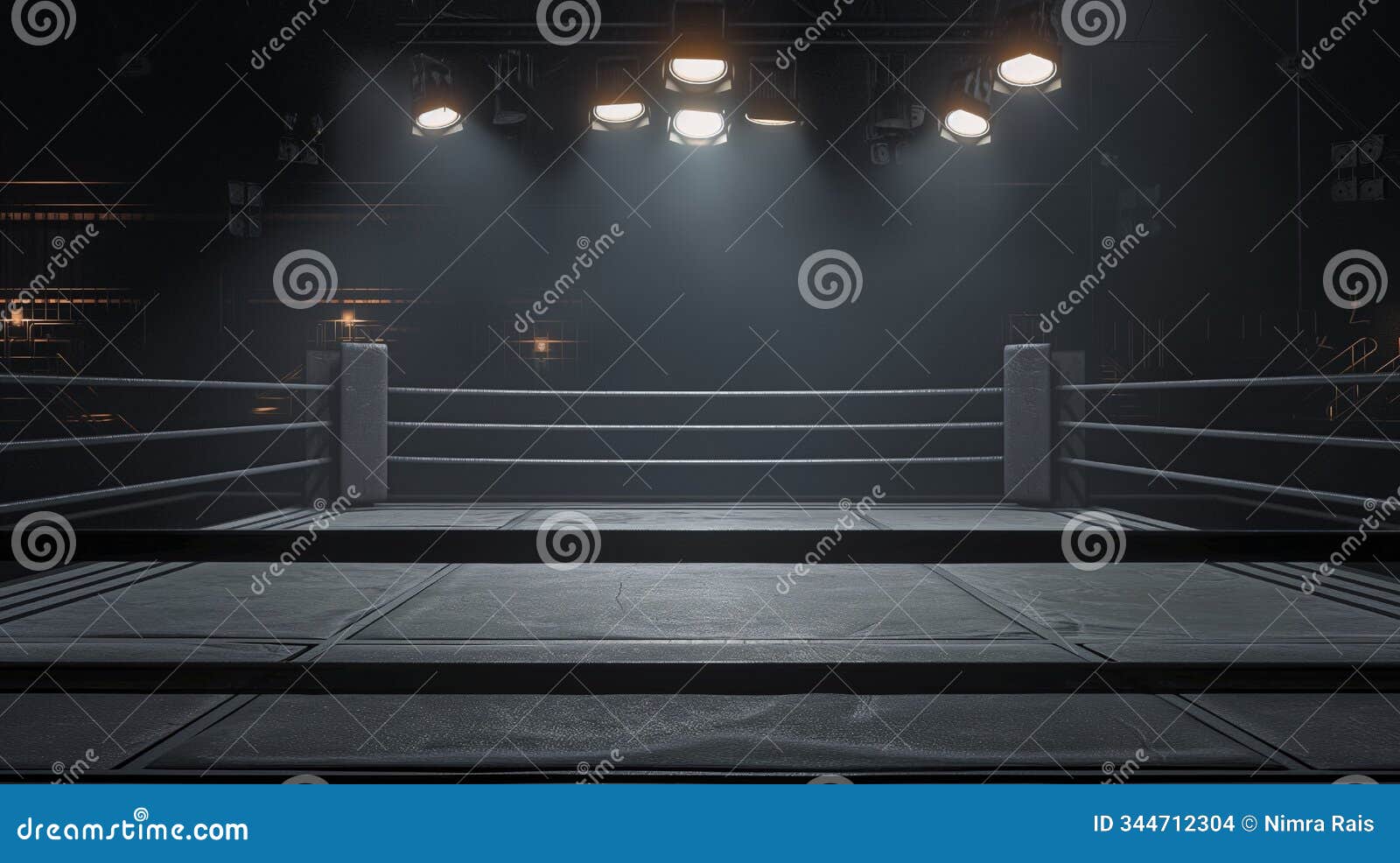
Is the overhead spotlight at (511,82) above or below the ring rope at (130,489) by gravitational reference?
above

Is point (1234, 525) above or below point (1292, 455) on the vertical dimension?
below

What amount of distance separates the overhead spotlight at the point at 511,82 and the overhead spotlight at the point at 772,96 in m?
1.47

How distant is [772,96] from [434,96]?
2.16 meters

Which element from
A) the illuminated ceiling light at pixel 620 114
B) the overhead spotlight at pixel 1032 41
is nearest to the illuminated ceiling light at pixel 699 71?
the illuminated ceiling light at pixel 620 114

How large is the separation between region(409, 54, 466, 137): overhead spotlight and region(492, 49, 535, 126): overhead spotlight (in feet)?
1.10

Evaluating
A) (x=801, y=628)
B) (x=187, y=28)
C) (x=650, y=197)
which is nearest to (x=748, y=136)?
(x=650, y=197)

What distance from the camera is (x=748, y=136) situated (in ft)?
30.4

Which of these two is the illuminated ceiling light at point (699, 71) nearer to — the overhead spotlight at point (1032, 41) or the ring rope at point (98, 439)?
the overhead spotlight at point (1032, 41)

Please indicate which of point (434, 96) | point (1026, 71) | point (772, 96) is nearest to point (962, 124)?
point (1026, 71)

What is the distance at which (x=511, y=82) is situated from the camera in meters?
5.72

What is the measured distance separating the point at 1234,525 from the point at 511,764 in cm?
534

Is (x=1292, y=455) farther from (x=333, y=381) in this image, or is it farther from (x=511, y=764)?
(x=511, y=764)

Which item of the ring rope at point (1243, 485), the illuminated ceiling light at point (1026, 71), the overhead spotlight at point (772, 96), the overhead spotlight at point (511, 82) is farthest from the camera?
the overhead spotlight at point (511, 82)

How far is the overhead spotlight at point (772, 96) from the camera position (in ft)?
17.7
